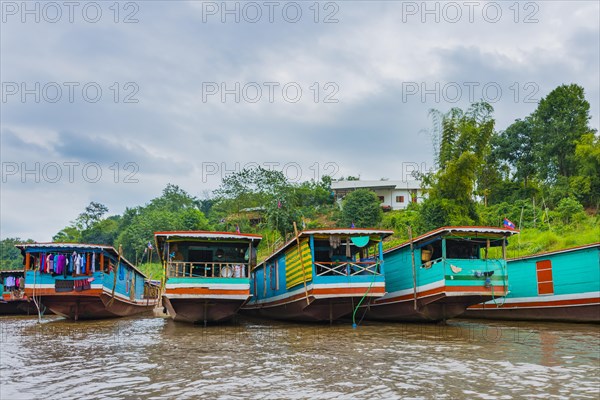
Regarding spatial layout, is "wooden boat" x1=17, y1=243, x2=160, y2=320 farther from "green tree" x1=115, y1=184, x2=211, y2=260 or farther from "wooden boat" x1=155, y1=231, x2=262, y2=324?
"green tree" x1=115, y1=184, x2=211, y2=260

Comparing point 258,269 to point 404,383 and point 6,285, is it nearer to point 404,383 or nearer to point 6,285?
point 6,285

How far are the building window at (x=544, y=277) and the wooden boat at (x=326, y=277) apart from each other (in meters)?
5.43

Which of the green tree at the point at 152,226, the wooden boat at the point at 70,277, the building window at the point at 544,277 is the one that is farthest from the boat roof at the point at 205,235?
the green tree at the point at 152,226

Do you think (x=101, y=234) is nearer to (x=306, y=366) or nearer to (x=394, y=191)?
(x=394, y=191)

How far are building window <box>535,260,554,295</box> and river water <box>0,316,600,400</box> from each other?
→ 3.08 metres

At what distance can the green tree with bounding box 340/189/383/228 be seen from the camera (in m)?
40.2

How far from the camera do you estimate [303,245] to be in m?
13.9

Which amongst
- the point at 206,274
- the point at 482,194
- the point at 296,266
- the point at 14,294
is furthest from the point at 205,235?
the point at 482,194

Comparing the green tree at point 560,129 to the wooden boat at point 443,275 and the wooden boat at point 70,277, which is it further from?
the wooden boat at point 70,277

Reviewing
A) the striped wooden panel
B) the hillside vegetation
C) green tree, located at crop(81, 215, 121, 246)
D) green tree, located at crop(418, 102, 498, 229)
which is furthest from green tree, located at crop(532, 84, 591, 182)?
green tree, located at crop(81, 215, 121, 246)

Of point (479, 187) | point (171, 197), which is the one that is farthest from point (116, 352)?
point (171, 197)

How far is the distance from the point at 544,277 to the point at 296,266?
7.96 metres

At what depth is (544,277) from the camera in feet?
50.4

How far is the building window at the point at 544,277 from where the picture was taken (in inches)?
597
